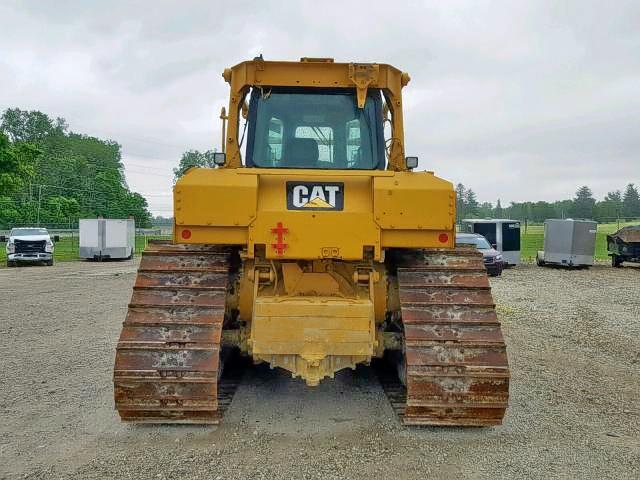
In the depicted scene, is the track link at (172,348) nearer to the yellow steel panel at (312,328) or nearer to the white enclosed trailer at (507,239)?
the yellow steel panel at (312,328)

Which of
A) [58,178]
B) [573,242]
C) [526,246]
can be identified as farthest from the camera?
[58,178]

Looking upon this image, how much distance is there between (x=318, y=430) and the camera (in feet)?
15.5

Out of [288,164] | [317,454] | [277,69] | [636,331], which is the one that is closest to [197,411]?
[317,454]

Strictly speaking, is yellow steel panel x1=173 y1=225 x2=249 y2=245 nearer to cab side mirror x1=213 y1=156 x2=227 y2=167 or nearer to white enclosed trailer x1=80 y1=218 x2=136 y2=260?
cab side mirror x1=213 y1=156 x2=227 y2=167

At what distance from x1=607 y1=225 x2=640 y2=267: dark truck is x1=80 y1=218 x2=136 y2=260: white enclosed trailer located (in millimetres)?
22825

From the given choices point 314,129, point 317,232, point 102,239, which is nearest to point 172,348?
point 317,232

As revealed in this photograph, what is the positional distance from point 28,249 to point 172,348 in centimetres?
2378

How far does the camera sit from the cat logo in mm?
4648

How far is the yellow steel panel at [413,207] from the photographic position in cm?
454

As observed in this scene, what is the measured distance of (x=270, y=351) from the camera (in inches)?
179

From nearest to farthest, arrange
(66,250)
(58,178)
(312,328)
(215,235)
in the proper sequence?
(312,328) → (215,235) → (66,250) → (58,178)

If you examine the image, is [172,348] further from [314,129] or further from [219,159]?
[314,129]

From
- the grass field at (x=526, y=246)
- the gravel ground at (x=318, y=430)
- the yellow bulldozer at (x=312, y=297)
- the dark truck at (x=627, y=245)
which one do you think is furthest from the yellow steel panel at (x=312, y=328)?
the grass field at (x=526, y=246)

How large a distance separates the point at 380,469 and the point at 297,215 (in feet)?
6.40
